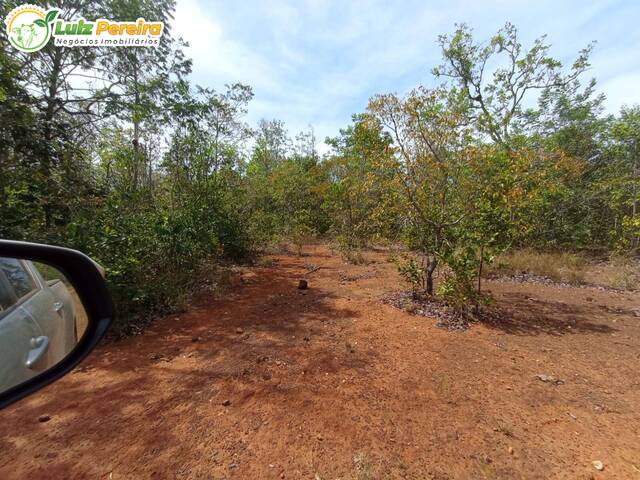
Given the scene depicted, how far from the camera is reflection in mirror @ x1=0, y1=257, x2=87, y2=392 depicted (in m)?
1.16

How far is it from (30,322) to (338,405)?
2187 mm

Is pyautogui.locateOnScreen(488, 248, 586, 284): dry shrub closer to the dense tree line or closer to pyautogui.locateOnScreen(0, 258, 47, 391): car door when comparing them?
the dense tree line

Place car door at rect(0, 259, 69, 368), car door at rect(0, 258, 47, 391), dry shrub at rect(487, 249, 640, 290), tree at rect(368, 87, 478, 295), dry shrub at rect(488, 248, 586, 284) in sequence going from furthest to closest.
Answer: dry shrub at rect(488, 248, 586, 284) < dry shrub at rect(487, 249, 640, 290) < tree at rect(368, 87, 478, 295) < car door at rect(0, 259, 69, 368) < car door at rect(0, 258, 47, 391)

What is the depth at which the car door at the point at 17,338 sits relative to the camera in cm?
114

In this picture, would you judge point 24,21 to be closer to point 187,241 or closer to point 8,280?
point 187,241

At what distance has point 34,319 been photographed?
131cm

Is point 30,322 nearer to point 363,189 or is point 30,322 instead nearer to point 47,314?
point 47,314

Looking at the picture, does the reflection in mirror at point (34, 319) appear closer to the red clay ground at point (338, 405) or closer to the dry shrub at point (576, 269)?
the red clay ground at point (338, 405)

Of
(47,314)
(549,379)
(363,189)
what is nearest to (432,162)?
(363,189)

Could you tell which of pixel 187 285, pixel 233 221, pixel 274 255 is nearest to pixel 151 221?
pixel 187 285

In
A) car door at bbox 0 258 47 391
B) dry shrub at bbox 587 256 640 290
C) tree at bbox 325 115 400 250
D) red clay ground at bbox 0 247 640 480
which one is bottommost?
red clay ground at bbox 0 247 640 480

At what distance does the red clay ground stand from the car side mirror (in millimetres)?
1011

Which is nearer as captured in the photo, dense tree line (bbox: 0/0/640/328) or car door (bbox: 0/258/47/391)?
car door (bbox: 0/258/47/391)

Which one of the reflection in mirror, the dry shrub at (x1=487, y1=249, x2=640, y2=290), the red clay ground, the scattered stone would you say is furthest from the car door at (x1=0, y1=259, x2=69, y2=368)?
the dry shrub at (x1=487, y1=249, x2=640, y2=290)
